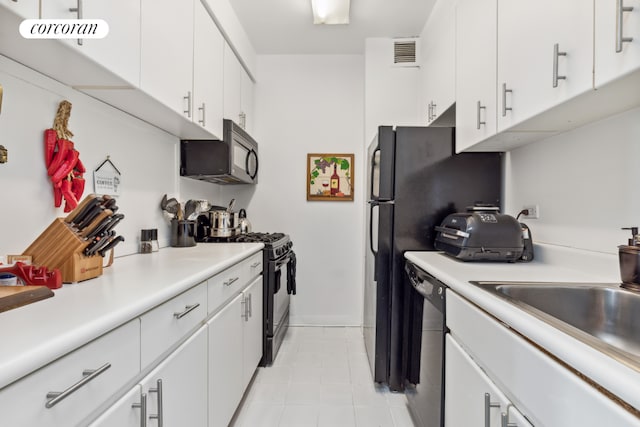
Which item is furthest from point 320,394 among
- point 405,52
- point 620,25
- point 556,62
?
point 405,52

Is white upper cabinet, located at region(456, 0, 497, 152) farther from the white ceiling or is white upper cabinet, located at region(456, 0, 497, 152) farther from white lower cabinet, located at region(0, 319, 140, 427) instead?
white lower cabinet, located at region(0, 319, 140, 427)

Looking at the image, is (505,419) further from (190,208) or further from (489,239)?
(190,208)

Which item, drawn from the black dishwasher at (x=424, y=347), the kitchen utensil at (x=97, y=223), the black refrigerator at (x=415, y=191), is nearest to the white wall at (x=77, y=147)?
the kitchen utensil at (x=97, y=223)

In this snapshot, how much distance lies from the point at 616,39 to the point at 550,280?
0.76m

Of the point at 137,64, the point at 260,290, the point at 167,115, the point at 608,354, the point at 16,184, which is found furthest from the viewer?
the point at 260,290

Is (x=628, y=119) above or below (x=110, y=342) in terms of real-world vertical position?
above

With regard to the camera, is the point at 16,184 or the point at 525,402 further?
the point at 16,184

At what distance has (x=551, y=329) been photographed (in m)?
0.70

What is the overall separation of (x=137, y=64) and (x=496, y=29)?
1.53 metres

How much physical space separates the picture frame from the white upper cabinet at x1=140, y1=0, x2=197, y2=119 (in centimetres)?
163

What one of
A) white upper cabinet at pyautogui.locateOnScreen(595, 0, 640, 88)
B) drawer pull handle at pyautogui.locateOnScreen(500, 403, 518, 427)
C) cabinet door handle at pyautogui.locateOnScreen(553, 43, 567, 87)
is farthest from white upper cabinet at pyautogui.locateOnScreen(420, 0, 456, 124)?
drawer pull handle at pyautogui.locateOnScreen(500, 403, 518, 427)

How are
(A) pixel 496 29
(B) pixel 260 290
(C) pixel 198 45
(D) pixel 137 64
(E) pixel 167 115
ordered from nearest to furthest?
(D) pixel 137 64 → (A) pixel 496 29 → (E) pixel 167 115 → (C) pixel 198 45 → (B) pixel 260 290

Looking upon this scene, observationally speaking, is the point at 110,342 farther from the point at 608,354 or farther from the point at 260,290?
the point at 260,290

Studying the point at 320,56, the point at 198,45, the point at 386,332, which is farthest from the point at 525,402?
the point at 320,56
